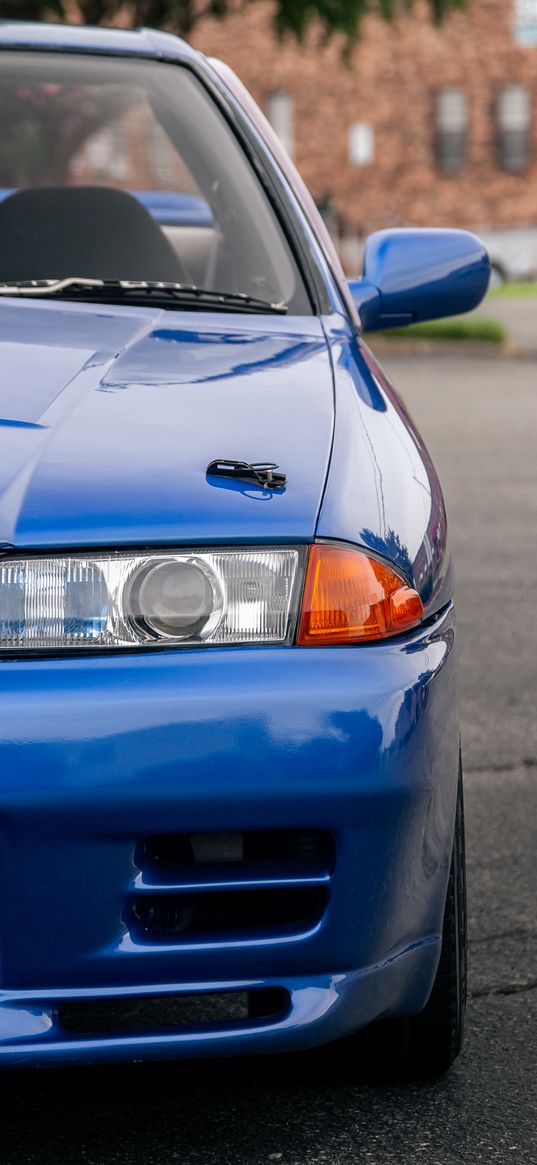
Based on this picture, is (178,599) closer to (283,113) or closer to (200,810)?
(200,810)

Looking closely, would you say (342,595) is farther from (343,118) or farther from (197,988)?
(343,118)

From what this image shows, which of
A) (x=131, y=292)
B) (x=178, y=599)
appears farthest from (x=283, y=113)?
(x=178, y=599)

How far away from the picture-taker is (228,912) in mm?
2098

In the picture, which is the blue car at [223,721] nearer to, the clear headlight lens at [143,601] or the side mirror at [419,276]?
the clear headlight lens at [143,601]

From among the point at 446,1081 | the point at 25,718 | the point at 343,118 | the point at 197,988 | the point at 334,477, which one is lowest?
the point at 343,118

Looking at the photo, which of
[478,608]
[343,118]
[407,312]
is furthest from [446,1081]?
[343,118]

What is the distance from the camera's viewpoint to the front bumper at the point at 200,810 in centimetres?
198

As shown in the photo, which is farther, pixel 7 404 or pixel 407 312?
pixel 407 312

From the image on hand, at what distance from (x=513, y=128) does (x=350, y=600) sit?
140 feet

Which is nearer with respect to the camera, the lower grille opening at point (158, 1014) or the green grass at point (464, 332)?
Answer: the lower grille opening at point (158, 1014)

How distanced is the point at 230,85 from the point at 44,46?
0.40 meters

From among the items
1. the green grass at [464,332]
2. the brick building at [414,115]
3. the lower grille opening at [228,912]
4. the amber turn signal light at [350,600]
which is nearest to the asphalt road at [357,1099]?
the lower grille opening at [228,912]

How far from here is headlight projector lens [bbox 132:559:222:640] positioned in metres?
2.10

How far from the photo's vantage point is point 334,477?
226 centimetres
